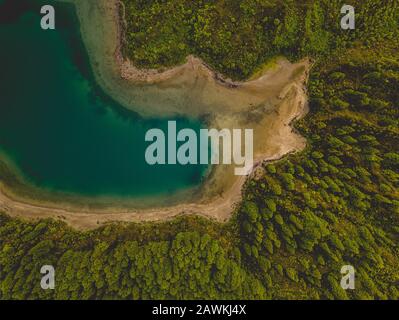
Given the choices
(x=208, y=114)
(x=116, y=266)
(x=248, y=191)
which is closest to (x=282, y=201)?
(x=248, y=191)

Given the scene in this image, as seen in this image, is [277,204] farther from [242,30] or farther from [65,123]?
[65,123]

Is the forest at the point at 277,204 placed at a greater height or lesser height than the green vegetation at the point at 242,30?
lesser

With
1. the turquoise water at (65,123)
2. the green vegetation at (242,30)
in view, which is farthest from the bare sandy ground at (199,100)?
the turquoise water at (65,123)

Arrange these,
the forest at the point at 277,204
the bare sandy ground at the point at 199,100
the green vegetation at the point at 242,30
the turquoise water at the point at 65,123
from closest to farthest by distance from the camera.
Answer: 1. the forest at the point at 277,204
2. the green vegetation at the point at 242,30
3. the bare sandy ground at the point at 199,100
4. the turquoise water at the point at 65,123

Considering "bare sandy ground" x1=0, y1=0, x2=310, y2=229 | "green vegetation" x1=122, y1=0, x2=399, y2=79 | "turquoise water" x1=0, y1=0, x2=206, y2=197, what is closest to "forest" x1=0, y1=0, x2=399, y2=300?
"green vegetation" x1=122, y1=0, x2=399, y2=79

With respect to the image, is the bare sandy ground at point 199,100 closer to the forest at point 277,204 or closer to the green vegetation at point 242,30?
the forest at point 277,204

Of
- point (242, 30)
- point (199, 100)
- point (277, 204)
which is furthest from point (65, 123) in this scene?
point (277, 204)
